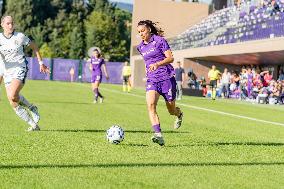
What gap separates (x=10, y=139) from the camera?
996cm

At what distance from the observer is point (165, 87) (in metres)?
9.88

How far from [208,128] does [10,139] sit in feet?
18.2

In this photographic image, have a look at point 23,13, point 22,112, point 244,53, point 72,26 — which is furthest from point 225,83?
point 23,13

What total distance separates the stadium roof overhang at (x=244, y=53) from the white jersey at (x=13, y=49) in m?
22.1

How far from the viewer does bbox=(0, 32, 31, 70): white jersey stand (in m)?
10.9

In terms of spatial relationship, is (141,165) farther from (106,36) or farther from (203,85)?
(106,36)

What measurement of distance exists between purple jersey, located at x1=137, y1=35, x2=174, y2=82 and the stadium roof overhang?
22262mm

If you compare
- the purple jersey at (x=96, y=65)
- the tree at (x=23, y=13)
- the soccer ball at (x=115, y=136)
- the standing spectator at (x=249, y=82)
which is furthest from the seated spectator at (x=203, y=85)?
the tree at (x=23, y=13)

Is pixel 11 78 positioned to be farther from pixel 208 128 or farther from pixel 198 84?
pixel 198 84

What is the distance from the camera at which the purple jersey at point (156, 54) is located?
9.78 meters

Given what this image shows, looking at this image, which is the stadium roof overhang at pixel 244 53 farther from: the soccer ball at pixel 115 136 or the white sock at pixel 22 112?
the soccer ball at pixel 115 136

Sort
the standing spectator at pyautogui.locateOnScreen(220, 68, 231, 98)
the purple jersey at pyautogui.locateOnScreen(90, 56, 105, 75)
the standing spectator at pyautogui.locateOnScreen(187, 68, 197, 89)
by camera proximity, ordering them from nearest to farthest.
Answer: the purple jersey at pyautogui.locateOnScreen(90, 56, 105, 75) < the standing spectator at pyautogui.locateOnScreen(220, 68, 231, 98) < the standing spectator at pyautogui.locateOnScreen(187, 68, 197, 89)

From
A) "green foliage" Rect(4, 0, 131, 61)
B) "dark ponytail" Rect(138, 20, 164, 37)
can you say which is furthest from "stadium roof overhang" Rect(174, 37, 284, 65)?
"green foliage" Rect(4, 0, 131, 61)

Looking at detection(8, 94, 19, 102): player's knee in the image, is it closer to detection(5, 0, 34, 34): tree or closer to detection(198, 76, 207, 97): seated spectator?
detection(198, 76, 207, 97): seated spectator
